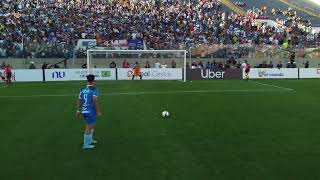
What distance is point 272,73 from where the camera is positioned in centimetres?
3897

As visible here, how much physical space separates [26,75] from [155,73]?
10075 millimetres

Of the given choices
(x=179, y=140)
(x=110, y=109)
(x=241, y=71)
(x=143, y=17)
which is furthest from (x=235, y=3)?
(x=179, y=140)

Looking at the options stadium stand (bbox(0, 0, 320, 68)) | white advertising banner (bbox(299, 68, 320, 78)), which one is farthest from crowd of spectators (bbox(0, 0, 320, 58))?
white advertising banner (bbox(299, 68, 320, 78))

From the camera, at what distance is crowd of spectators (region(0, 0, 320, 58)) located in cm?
4059

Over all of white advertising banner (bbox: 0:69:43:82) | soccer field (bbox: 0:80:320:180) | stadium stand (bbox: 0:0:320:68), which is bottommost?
soccer field (bbox: 0:80:320:180)

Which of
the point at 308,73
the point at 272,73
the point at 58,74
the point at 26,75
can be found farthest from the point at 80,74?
the point at 308,73

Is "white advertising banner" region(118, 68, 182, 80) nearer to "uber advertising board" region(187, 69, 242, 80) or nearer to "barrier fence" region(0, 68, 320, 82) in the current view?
"barrier fence" region(0, 68, 320, 82)

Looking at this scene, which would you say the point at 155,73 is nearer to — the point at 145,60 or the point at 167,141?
the point at 145,60

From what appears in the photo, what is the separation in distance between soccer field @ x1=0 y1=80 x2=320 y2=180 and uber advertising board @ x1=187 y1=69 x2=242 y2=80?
16485 millimetres

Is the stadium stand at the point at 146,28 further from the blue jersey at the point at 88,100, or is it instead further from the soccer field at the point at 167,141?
the blue jersey at the point at 88,100

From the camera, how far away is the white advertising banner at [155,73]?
36.6 metres

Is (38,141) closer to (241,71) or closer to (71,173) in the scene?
(71,173)

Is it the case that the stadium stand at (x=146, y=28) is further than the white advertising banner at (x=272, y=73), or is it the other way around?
the stadium stand at (x=146, y=28)

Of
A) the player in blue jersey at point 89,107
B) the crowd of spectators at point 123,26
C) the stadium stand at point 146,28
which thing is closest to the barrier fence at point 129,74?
the stadium stand at point 146,28
